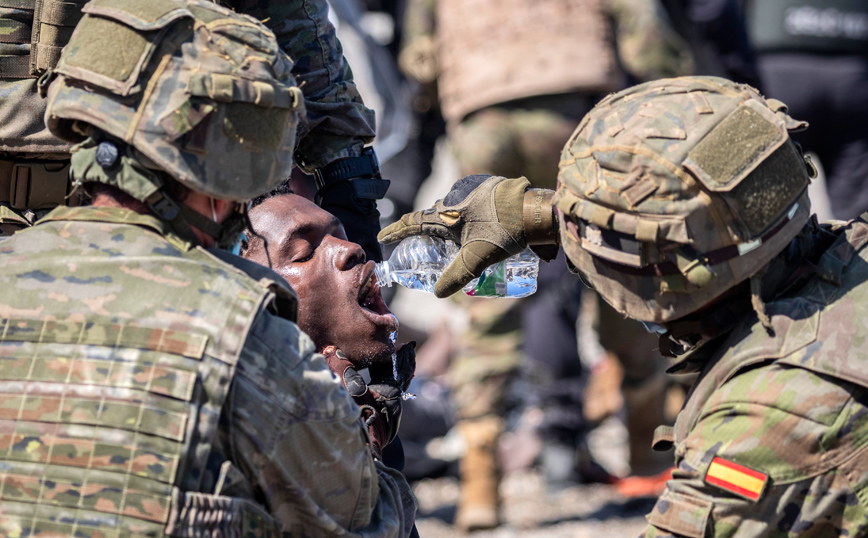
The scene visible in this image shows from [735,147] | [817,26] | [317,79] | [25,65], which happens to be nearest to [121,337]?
→ [735,147]

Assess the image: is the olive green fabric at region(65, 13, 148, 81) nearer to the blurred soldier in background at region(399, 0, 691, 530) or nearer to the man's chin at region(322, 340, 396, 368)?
the man's chin at region(322, 340, 396, 368)

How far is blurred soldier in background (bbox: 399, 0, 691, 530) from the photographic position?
18.9ft

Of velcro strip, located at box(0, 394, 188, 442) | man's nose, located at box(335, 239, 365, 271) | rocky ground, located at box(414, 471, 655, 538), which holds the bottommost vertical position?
rocky ground, located at box(414, 471, 655, 538)

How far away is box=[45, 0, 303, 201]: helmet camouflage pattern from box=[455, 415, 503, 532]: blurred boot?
151 inches

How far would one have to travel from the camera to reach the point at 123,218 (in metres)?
2.13

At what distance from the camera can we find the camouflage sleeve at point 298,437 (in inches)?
80.3

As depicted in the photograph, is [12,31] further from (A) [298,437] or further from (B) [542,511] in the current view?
(B) [542,511]

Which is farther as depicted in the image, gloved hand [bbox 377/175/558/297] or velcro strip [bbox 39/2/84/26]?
velcro strip [bbox 39/2/84/26]

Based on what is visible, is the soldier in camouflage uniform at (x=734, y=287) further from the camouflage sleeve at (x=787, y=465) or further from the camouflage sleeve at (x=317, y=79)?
the camouflage sleeve at (x=317, y=79)

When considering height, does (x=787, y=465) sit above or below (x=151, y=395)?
above

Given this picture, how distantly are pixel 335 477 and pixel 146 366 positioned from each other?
45 centimetres

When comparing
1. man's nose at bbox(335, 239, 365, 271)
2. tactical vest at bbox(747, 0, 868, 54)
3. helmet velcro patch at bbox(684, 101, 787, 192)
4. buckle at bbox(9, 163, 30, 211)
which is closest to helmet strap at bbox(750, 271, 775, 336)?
helmet velcro patch at bbox(684, 101, 787, 192)

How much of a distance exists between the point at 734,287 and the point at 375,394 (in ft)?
3.36

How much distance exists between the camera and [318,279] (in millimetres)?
2902
